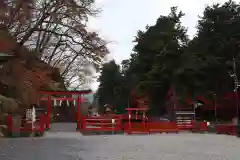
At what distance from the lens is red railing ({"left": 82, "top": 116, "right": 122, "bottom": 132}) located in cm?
2547

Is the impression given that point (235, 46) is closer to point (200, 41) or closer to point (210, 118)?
point (200, 41)

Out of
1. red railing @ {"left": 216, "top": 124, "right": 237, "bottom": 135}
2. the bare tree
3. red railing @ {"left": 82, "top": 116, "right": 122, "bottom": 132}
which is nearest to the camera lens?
the bare tree

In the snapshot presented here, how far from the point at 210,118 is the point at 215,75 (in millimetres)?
6098

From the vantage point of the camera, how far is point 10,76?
4285 millimetres

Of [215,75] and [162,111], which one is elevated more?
[215,75]

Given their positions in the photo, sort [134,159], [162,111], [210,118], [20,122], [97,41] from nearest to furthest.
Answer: [134,159]
[20,122]
[97,41]
[210,118]
[162,111]

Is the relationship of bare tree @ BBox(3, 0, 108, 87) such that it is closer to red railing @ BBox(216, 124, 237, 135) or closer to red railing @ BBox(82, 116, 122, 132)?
red railing @ BBox(82, 116, 122, 132)

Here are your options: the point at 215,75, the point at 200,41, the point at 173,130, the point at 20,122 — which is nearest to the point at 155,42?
the point at 200,41

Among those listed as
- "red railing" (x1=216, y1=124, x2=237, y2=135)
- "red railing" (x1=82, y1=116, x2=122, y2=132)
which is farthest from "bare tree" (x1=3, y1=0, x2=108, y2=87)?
"red railing" (x1=216, y1=124, x2=237, y2=135)

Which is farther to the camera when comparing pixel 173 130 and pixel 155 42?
pixel 155 42

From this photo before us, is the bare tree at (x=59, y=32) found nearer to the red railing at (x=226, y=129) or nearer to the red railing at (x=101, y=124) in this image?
the red railing at (x=101, y=124)

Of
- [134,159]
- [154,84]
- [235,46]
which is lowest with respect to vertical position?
[134,159]

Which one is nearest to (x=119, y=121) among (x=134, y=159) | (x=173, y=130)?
(x=173, y=130)

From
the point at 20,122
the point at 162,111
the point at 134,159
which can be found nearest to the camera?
the point at 134,159
